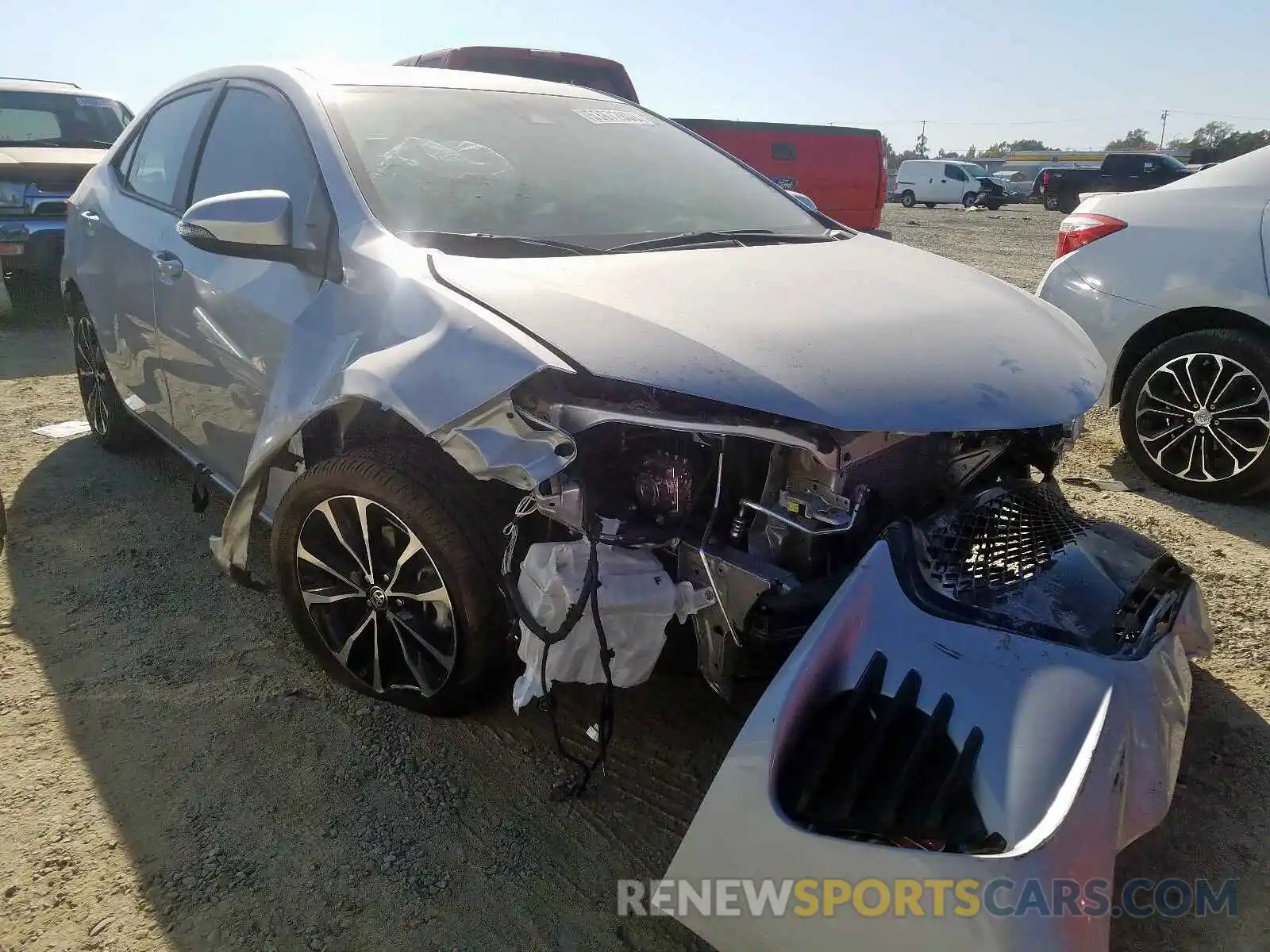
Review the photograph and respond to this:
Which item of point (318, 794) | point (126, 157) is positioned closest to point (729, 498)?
point (318, 794)

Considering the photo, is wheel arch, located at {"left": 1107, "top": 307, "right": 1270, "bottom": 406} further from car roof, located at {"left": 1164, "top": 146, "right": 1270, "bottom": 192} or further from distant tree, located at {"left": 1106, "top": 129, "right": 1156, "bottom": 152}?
distant tree, located at {"left": 1106, "top": 129, "right": 1156, "bottom": 152}

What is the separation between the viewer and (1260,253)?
3730 millimetres

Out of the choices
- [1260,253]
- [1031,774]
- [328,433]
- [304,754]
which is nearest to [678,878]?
[1031,774]

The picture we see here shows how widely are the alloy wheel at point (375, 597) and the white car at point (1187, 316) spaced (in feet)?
10.7

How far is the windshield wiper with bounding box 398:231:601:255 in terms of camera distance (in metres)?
2.27

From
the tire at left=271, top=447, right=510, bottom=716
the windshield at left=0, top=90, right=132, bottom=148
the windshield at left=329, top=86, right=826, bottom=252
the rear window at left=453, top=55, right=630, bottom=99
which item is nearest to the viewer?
the tire at left=271, top=447, right=510, bottom=716

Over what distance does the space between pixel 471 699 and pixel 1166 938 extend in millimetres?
1601

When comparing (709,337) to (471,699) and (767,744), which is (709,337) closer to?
(767,744)

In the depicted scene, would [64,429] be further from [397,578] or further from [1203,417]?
[1203,417]

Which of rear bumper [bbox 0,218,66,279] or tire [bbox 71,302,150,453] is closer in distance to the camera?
tire [bbox 71,302,150,453]

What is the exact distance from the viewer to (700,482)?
1.98 m

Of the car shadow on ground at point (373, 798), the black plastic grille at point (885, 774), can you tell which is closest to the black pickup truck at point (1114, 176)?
the car shadow on ground at point (373, 798)

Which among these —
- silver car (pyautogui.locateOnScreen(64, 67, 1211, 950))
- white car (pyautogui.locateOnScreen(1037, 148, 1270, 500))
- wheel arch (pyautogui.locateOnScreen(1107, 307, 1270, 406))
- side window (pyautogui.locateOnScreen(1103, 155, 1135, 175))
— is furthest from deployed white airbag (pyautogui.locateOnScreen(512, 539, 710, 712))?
side window (pyautogui.locateOnScreen(1103, 155, 1135, 175))

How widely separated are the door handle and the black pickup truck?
2690cm
